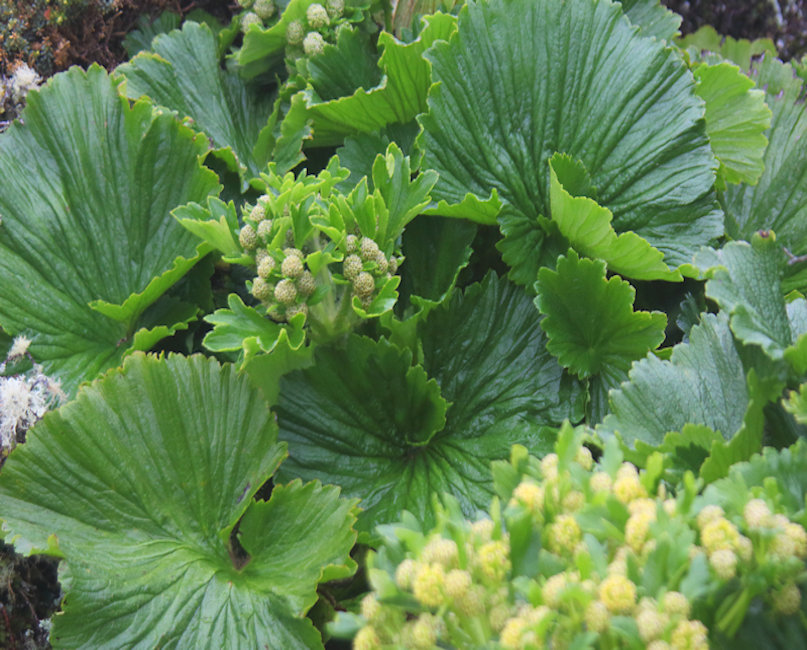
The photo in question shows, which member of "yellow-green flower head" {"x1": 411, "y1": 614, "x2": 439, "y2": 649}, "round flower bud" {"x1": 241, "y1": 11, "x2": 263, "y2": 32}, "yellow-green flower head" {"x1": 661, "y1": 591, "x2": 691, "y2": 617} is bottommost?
"yellow-green flower head" {"x1": 411, "y1": 614, "x2": 439, "y2": 649}

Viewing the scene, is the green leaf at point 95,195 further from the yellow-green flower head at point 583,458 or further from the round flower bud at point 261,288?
the yellow-green flower head at point 583,458

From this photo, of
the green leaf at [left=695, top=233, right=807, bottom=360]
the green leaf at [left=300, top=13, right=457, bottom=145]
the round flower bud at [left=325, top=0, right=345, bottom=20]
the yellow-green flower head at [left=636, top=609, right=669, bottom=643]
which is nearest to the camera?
the yellow-green flower head at [left=636, top=609, right=669, bottom=643]

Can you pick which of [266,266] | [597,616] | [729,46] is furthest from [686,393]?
[729,46]

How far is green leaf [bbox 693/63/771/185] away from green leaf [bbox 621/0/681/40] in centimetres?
18

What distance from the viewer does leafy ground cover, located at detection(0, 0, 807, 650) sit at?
0.80 m

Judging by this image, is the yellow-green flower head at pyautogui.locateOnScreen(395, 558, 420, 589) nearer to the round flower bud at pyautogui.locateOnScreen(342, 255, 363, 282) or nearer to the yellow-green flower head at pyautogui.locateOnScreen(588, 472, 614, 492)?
the yellow-green flower head at pyautogui.locateOnScreen(588, 472, 614, 492)

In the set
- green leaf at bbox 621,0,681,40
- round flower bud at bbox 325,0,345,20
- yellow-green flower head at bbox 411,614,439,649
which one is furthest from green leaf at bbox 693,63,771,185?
yellow-green flower head at bbox 411,614,439,649

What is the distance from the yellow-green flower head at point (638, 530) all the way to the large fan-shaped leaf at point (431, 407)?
0.43m

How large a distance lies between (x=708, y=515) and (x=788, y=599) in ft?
0.24

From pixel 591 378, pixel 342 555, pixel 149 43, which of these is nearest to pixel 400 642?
pixel 342 555

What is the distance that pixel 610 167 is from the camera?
1.03 m

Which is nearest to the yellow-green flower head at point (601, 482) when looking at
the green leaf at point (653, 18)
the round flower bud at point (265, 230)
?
the round flower bud at point (265, 230)

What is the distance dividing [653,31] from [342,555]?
3.26 feet

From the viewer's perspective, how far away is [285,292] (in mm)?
810
